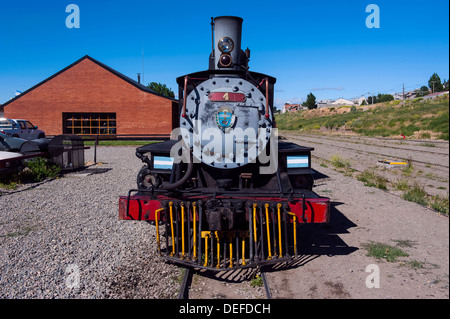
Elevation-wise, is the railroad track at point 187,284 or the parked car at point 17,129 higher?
the parked car at point 17,129

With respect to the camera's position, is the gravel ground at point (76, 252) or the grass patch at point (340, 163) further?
the grass patch at point (340, 163)

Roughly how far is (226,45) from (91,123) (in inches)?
1106

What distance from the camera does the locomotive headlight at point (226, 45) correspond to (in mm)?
5387

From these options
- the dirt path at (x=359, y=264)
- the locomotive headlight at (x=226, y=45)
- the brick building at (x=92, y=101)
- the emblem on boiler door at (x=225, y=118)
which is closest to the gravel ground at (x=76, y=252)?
the dirt path at (x=359, y=264)

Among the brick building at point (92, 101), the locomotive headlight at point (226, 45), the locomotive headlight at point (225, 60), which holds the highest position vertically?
the brick building at point (92, 101)

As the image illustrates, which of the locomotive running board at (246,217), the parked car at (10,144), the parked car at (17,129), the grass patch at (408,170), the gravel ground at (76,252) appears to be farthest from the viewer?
the parked car at (17,129)

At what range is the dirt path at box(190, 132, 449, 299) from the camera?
13.9 feet

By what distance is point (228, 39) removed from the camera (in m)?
5.41

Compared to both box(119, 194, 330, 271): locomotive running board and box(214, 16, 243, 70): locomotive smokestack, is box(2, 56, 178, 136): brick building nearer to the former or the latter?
box(214, 16, 243, 70): locomotive smokestack

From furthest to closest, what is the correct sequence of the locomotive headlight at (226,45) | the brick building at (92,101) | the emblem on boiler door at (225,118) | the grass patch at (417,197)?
the brick building at (92,101) < the grass patch at (417,197) < the locomotive headlight at (226,45) < the emblem on boiler door at (225,118)

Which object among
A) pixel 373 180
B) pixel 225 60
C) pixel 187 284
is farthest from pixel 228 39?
pixel 373 180

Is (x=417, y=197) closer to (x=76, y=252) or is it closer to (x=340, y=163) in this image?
(x=340, y=163)

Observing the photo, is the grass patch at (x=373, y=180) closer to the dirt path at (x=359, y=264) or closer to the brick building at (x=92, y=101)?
the dirt path at (x=359, y=264)
